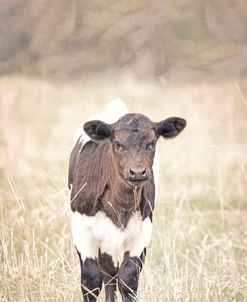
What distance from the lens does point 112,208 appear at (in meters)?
8.50

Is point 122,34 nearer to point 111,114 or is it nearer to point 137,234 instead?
point 111,114

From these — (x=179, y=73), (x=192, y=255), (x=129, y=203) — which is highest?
(x=179, y=73)

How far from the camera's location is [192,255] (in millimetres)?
12023

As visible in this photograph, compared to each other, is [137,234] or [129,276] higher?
[137,234]

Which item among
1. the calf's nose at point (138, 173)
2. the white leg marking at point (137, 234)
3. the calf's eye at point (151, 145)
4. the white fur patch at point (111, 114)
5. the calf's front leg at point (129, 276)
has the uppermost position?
the white fur patch at point (111, 114)

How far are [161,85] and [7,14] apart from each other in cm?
470

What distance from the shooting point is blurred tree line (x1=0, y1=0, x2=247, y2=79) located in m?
21.7

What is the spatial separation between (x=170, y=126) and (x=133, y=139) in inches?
17.8

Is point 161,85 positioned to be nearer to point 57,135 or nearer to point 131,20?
point 131,20

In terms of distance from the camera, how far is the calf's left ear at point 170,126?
8426 millimetres

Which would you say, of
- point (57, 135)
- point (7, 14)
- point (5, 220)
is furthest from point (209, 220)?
point (7, 14)

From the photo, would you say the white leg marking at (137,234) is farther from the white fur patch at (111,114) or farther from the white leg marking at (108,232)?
the white fur patch at (111,114)

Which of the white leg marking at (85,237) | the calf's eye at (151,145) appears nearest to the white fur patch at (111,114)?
the white leg marking at (85,237)

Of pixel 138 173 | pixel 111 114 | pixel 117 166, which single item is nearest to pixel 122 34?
pixel 111 114
